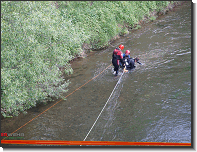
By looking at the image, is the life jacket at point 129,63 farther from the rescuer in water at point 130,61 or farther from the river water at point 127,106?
the river water at point 127,106

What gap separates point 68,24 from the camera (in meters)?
12.8

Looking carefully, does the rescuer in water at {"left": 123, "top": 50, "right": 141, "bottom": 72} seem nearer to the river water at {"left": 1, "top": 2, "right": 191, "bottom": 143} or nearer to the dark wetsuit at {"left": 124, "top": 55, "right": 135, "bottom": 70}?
the dark wetsuit at {"left": 124, "top": 55, "right": 135, "bottom": 70}

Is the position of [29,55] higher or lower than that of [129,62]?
higher

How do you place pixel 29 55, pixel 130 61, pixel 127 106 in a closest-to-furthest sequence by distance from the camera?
pixel 29 55 < pixel 127 106 < pixel 130 61

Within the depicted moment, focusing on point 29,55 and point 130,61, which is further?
point 130,61

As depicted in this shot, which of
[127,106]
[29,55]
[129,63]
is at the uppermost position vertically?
[29,55]

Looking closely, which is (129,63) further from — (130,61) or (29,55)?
(29,55)

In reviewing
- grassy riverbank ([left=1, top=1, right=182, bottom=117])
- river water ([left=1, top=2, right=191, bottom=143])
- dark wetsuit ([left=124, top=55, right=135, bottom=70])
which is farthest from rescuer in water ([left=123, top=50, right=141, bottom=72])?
grassy riverbank ([left=1, top=1, right=182, bottom=117])

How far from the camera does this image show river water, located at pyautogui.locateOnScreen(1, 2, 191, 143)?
765cm

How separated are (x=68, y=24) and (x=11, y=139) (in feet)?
23.7

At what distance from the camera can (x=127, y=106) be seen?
9.20 meters

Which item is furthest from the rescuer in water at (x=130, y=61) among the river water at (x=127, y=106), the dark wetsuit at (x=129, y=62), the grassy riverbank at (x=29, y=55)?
the grassy riverbank at (x=29, y=55)

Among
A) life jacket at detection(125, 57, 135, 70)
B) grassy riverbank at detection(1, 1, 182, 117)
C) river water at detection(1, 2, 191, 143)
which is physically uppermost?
grassy riverbank at detection(1, 1, 182, 117)

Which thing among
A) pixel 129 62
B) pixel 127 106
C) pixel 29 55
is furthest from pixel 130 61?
pixel 29 55
